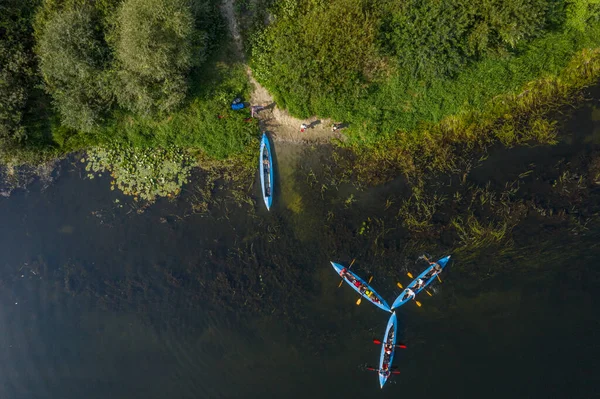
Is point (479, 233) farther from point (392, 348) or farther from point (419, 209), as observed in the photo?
point (392, 348)

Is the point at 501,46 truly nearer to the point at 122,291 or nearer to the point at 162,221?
the point at 162,221

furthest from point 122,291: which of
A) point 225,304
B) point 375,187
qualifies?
point 375,187

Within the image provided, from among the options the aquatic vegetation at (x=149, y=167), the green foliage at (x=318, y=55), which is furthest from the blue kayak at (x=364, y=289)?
the aquatic vegetation at (x=149, y=167)

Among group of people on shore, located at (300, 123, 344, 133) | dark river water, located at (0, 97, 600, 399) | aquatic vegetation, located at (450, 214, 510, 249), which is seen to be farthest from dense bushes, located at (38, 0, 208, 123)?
aquatic vegetation, located at (450, 214, 510, 249)

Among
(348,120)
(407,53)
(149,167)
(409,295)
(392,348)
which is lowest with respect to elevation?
(392,348)

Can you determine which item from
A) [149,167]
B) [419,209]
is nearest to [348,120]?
[419,209]

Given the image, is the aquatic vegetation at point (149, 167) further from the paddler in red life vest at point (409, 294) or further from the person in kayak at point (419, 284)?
the person in kayak at point (419, 284)
